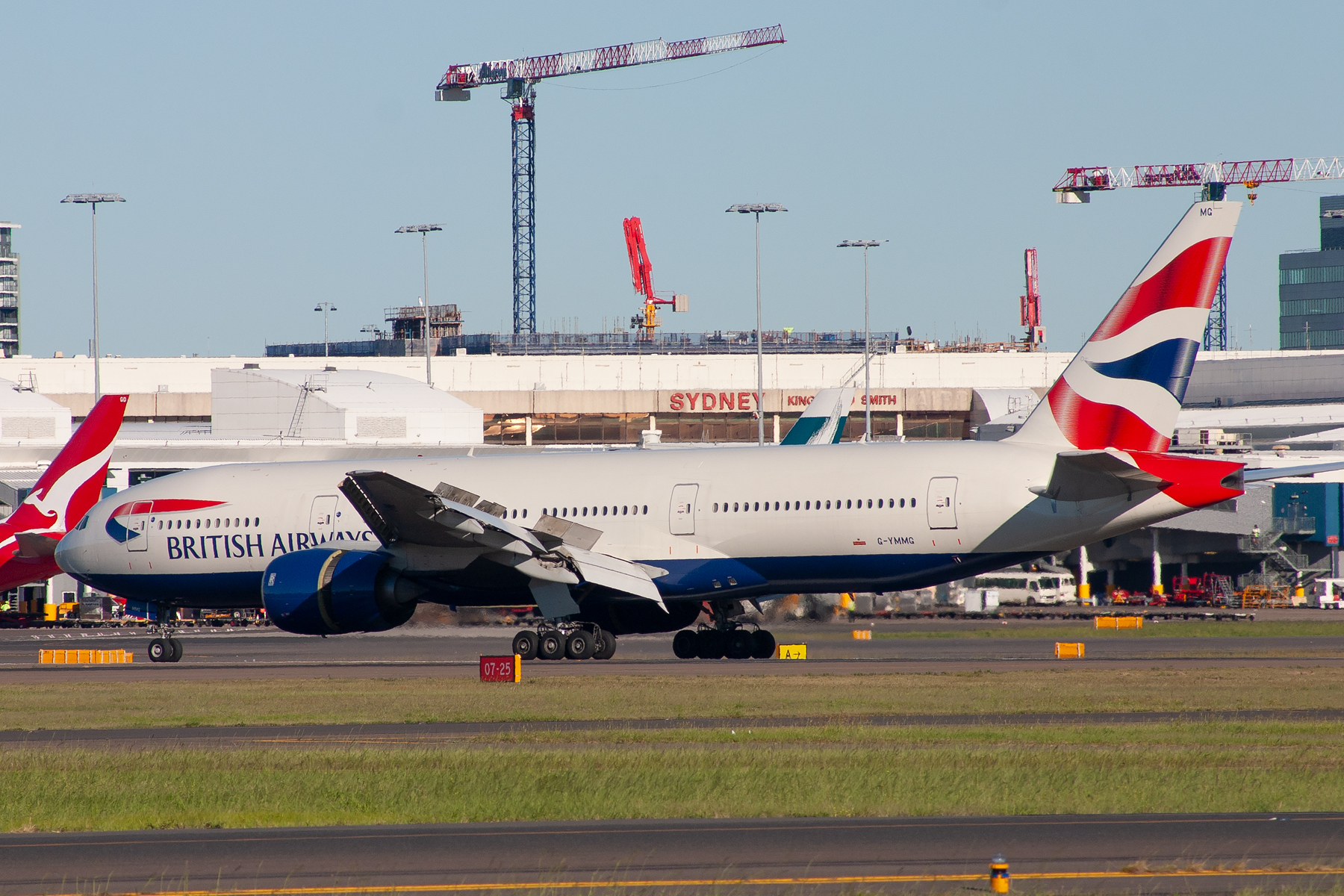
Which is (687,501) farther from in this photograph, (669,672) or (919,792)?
(919,792)

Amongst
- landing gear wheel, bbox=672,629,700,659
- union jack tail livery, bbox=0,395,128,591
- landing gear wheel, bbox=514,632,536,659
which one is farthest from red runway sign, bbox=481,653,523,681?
union jack tail livery, bbox=0,395,128,591

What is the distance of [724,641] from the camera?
34375 mm

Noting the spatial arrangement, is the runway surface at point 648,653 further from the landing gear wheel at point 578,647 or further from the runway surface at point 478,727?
the runway surface at point 478,727

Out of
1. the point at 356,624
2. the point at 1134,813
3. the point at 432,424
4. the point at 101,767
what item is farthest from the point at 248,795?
the point at 432,424

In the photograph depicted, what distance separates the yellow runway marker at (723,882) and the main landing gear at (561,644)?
863 inches

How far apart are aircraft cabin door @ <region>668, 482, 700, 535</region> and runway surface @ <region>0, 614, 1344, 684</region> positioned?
8.87 ft

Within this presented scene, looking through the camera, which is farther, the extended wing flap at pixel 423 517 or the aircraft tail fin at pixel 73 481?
the aircraft tail fin at pixel 73 481

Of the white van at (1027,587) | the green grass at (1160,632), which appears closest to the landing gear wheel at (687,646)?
the green grass at (1160,632)

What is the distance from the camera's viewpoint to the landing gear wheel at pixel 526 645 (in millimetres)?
33156

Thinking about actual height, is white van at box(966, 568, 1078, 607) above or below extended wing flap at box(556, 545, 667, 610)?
below

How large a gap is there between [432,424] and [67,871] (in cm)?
6730

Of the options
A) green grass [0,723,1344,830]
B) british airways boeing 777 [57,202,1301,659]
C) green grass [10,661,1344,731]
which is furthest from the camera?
british airways boeing 777 [57,202,1301,659]

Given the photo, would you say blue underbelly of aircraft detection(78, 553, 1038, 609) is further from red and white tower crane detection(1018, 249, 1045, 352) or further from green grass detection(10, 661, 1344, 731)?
red and white tower crane detection(1018, 249, 1045, 352)

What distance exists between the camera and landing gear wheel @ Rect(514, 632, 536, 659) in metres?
33.2
